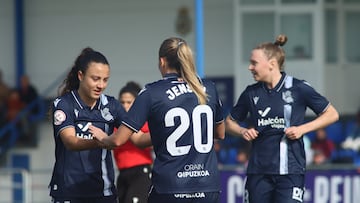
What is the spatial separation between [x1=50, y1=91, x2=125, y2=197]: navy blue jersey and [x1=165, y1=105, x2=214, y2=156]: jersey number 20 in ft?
2.54

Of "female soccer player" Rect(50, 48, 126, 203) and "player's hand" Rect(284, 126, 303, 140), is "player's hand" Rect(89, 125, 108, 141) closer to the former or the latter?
"female soccer player" Rect(50, 48, 126, 203)

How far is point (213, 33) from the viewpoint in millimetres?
21359

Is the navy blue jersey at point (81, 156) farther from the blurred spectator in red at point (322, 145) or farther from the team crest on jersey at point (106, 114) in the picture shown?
the blurred spectator in red at point (322, 145)

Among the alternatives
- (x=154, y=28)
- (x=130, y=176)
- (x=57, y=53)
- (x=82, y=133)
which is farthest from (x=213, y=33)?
(x=82, y=133)

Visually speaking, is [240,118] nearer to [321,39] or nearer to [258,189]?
[258,189]

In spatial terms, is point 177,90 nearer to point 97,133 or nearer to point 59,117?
point 97,133

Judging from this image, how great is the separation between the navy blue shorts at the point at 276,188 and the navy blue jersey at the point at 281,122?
57 millimetres

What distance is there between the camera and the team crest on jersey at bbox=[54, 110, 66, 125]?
25.0 ft

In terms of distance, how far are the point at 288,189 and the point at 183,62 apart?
2178mm

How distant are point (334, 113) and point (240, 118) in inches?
36.1

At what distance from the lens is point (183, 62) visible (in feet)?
23.6

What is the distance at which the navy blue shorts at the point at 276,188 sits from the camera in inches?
348

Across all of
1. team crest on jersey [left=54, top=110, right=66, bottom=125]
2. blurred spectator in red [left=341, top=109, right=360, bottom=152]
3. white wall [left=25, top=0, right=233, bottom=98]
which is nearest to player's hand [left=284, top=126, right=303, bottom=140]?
team crest on jersey [left=54, top=110, right=66, bottom=125]

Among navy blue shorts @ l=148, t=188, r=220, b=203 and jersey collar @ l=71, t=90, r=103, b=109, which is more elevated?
jersey collar @ l=71, t=90, r=103, b=109
